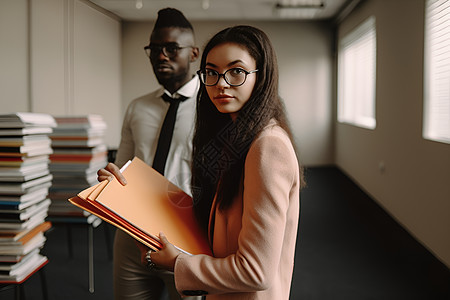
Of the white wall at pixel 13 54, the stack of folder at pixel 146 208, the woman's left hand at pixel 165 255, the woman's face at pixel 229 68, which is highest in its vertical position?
the white wall at pixel 13 54

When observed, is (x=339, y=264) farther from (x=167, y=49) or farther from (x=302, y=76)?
(x=302, y=76)

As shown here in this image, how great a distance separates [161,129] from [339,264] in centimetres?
224

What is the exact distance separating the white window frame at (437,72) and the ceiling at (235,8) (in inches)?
130

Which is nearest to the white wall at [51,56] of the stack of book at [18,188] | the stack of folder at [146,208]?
the stack of book at [18,188]

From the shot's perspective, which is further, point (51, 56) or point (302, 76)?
point (302, 76)

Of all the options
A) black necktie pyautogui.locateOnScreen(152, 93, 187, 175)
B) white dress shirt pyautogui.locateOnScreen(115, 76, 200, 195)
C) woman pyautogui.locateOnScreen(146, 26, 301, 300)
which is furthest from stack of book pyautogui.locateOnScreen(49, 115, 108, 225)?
woman pyautogui.locateOnScreen(146, 26, 301, 300)

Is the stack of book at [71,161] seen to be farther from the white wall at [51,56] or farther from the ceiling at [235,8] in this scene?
the ceiling at [235,8]

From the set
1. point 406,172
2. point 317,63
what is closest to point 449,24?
point 406,172

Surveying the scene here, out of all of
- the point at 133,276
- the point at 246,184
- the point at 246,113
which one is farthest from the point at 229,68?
the point at 133,276

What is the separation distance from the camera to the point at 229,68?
0.81m

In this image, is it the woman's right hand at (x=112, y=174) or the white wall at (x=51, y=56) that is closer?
the woman's right hand at (x=112, y=174)

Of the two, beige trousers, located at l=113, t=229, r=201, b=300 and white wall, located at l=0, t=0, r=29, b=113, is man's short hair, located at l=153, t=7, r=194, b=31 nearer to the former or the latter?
beige trousers, located at l=113, t=229, r=201, b=300

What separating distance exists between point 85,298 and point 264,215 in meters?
2.22

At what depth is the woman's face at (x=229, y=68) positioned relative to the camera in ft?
2.63
